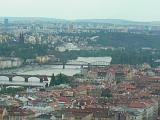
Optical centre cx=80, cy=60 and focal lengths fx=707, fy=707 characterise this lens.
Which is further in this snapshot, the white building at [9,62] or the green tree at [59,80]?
the white building at [9,62]

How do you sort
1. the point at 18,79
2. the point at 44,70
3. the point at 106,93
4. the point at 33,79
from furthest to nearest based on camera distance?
1. the point at 44,70
2. the point at 33,79
3. the point at 18,79
4. the point at 106,93

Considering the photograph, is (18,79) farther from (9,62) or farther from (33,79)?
(9,62)

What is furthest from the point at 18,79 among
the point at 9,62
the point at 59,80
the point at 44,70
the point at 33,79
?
the point at 9,62

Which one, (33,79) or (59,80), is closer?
(59,80)

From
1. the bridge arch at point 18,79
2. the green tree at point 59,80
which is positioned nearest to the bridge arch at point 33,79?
the bridge arch at point 18,79

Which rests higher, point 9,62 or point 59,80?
point 59,80

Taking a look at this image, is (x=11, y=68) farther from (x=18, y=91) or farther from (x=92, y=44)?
(x=92, y=44)

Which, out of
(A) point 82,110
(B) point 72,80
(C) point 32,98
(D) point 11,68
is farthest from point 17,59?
(A) point 82,110

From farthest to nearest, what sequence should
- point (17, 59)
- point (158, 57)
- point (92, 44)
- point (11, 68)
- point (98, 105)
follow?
point (92, 44) < point (158, 57) < point (17, 59) < point (11, 68) < point (98, 105)

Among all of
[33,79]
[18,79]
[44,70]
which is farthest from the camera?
[44,70]

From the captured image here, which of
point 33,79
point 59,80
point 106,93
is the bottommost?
point 33,79

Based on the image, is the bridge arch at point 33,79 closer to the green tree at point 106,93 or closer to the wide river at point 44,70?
the wide river at point 44,70
